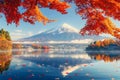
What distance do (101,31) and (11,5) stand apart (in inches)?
163

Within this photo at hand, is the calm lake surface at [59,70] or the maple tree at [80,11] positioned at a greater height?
the maple tree at [80,11]

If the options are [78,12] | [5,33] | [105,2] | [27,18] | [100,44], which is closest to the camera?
[105,2]

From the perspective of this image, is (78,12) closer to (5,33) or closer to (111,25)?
(111,25)

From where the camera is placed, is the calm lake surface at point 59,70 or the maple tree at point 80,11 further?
the calm lake surface at point 59,70

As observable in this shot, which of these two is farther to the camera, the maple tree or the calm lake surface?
the calm lake surface

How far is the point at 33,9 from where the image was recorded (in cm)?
1511

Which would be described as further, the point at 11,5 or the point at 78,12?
the point at 78,12

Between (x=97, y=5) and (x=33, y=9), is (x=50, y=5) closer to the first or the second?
(x=33, y=9)

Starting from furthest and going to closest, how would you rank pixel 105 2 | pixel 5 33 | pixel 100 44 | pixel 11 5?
pixel 100 44 < pixel 5 33 < pixel 11 5 < pixel 105 2

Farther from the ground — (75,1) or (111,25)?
(75,1)

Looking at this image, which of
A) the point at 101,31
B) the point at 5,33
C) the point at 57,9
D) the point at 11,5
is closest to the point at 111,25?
the point at 101,31

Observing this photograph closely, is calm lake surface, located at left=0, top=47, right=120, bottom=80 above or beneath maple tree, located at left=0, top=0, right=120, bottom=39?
beneath

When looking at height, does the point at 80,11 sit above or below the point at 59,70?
above

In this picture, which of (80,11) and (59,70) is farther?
(59,70)
